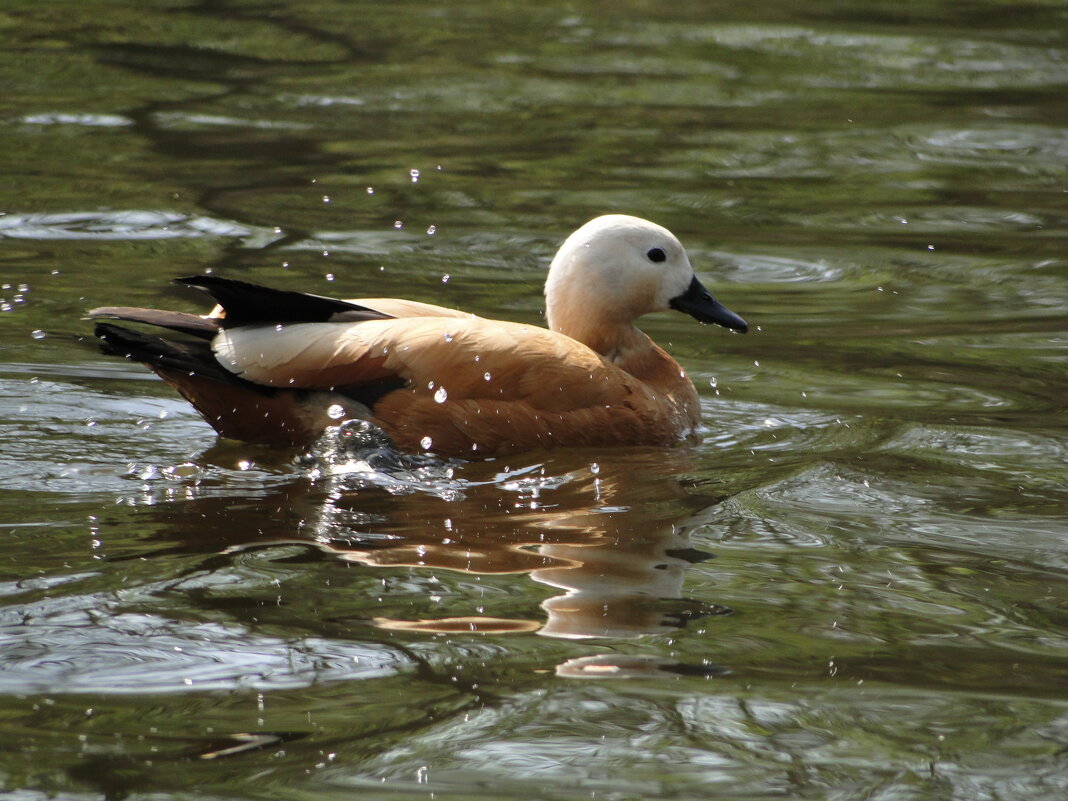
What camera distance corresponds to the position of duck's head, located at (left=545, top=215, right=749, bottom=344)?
7137 millimetres

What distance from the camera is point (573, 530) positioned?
5.52 meters

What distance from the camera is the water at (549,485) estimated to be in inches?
151

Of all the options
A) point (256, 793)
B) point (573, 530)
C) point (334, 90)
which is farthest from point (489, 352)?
point (334, 90)

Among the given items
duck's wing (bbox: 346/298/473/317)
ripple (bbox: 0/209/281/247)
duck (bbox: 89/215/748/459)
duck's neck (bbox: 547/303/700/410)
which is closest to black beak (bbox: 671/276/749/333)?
duck's neck (bbox: 547/303/700/410)

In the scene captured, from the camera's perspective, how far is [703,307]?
737 cm

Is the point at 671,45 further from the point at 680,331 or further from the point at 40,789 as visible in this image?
the point at 40,789

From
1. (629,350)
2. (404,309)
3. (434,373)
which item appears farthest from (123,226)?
(434,373)

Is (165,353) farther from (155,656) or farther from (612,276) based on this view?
(155,656)

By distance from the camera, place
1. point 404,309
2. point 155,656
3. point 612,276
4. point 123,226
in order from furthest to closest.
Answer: point 123,226
point 612,276
point 404,309
point 155,656

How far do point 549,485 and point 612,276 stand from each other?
4.51 feet

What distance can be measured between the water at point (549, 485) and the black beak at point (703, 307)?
1.26 feet

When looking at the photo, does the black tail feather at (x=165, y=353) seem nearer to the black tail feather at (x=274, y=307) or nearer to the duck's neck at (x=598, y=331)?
the black tail feather at (x=274, y=307)

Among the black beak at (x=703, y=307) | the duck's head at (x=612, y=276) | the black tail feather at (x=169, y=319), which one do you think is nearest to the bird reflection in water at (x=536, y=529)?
the black tail feather at (x=169, y=319)

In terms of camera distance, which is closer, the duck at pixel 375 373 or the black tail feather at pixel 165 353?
the black tail feather at pixel 165 353
